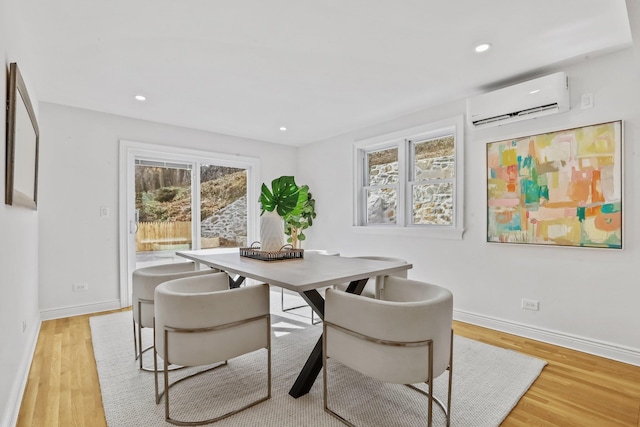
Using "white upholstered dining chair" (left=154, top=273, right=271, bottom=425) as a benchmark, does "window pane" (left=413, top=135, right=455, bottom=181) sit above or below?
above

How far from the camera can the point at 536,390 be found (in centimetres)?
201

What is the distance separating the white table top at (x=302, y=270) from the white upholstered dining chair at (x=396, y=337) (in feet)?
0.44

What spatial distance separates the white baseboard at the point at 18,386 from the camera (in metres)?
1.58

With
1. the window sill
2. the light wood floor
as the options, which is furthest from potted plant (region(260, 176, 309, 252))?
the window sill

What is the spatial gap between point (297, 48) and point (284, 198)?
109 centimetres

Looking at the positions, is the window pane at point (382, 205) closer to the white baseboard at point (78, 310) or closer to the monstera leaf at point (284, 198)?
the monstera leaf at point (284, 198)

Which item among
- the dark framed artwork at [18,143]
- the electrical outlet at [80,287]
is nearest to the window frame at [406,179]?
the electrical outlet at [80,287]

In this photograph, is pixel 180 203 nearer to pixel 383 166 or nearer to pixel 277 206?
pixel 277 206

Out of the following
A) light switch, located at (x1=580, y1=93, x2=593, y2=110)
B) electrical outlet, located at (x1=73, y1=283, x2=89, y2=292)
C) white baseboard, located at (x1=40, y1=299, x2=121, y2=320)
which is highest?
light switch, located at (x1=580, y1=93, x2=593, y2=110)

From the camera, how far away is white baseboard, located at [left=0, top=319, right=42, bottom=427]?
5.20 feet

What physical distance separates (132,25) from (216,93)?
114cm

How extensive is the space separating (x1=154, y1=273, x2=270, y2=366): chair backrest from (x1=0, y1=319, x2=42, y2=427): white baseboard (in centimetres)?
71

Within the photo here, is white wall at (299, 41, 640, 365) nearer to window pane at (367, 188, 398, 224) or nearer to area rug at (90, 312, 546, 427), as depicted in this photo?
window pane at (367, 188, 398, 224)

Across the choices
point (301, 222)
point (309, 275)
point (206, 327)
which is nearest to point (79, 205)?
point (301, 222)
